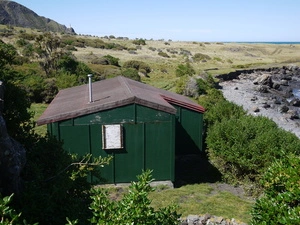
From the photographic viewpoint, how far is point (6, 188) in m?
6.02

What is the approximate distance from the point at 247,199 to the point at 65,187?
9905mm

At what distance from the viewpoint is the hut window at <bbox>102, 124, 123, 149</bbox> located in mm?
13805

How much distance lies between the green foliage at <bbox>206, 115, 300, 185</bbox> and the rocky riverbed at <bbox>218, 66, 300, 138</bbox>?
12.8 metres

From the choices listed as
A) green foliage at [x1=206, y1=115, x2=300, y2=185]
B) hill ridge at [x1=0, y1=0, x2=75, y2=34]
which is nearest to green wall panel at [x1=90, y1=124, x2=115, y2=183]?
green foliage at [x1=206, y1=115, x2=300, y2=185]

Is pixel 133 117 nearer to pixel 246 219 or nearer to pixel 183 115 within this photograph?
pixel 183 115

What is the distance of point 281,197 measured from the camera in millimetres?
6797

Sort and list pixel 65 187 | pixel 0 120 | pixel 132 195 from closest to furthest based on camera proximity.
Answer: pixel 132 195
pixel 0 120
pixel 65 187

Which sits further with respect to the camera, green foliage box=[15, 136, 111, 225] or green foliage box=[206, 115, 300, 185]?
green foliage box=[206, 115, 300, 185]

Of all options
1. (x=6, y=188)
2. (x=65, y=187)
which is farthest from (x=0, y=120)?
(x=65, y=187)

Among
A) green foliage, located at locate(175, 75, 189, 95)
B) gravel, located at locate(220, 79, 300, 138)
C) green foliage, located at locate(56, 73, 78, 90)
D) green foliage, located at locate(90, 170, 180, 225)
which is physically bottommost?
gravel, located at locate(220, 79, 300, 138)

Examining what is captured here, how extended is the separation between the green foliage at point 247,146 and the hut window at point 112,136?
4.92 meters

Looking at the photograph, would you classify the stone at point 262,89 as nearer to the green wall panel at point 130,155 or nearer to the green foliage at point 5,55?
the green wall panel at point 130,155

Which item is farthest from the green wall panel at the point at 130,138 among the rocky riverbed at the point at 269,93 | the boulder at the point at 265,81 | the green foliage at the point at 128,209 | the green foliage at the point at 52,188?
the boulder at the point at 265,81

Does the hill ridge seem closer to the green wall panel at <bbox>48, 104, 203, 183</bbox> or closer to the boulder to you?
the boulder
